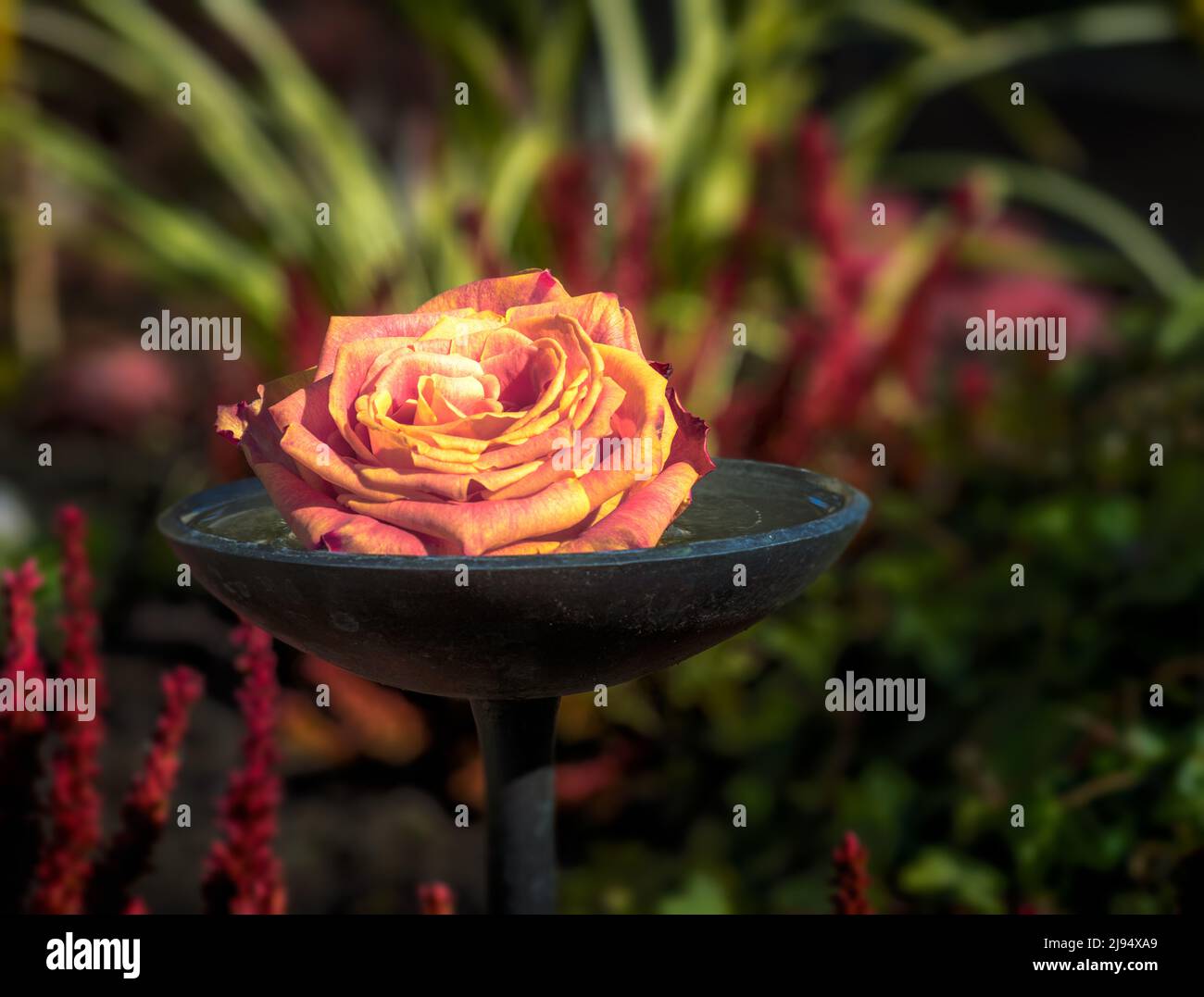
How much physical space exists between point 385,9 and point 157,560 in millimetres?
2599

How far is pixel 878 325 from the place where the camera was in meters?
2.47

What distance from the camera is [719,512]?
Answer: 865 mm

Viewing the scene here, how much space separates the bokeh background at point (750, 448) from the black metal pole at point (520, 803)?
1.60 feet

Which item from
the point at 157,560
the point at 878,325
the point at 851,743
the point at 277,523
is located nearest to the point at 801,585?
the point at 277,523

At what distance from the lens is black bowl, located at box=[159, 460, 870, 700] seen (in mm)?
643

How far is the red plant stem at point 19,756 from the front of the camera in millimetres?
938

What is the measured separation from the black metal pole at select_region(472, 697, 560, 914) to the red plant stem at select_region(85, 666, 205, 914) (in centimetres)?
24

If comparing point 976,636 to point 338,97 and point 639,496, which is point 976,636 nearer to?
point 639,496

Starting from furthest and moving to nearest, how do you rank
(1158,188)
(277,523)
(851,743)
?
(1158,188) → (851,743) → (277,523)
